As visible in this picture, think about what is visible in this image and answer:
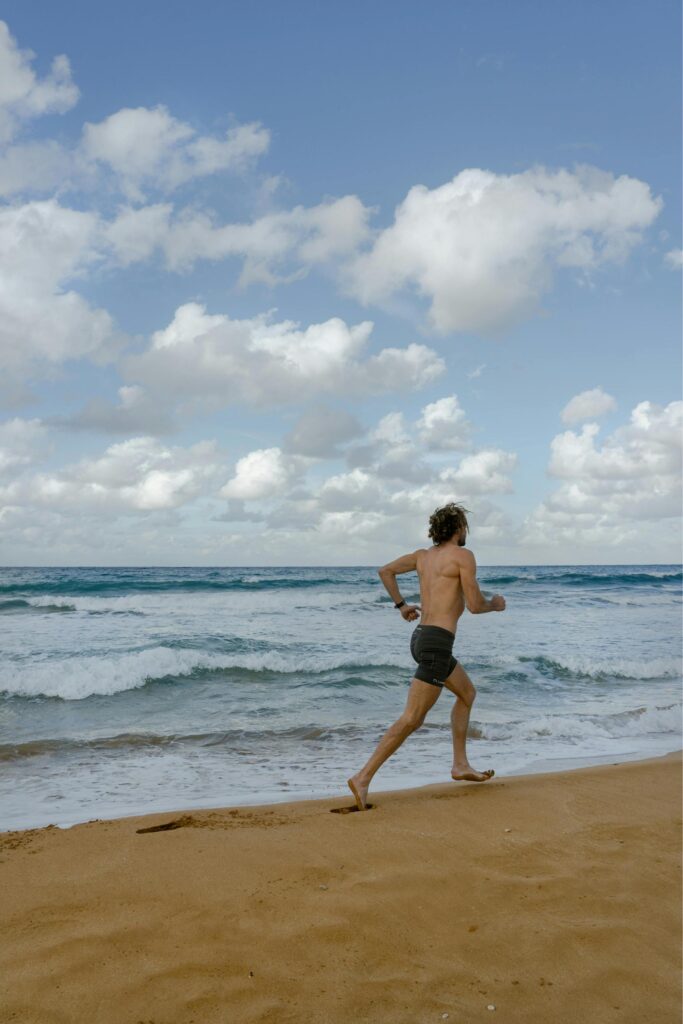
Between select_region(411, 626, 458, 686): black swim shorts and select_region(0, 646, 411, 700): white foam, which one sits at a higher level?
select_region(411, 626, 458, 686): black swim shorts

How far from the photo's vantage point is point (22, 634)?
16766 millimetres

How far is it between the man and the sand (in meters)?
0.53

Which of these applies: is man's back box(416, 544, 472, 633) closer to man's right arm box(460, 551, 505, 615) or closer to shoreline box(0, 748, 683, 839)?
man's right arm box(460, 551, 505, 615)

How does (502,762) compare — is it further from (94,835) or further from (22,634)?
(22,634)

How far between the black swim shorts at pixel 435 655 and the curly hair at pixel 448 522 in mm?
694

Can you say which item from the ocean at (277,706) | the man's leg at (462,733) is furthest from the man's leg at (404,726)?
the ocean at (277,706)

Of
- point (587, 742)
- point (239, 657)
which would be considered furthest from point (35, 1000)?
point (239, 657)

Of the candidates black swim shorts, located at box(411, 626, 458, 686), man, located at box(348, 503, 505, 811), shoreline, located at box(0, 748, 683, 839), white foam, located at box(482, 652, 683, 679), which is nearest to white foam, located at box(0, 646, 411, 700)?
white foam, located at box(482, 652, 683, 679)

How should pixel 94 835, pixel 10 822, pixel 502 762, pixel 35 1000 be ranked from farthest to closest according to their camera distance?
pixel 502 762, pixel 10 822, pixel 94 835, pixel 35 1000

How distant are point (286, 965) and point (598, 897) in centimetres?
164

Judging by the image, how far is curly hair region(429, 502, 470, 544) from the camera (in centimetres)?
518

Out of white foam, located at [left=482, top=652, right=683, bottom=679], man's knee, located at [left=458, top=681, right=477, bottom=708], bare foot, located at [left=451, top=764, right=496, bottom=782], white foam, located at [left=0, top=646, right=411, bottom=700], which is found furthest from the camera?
white foam, located at [left=482, top=652, right=683, bottom=679]

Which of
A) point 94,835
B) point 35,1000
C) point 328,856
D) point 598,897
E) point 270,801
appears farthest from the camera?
point 270,801

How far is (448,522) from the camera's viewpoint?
Result: 519 centimetres
